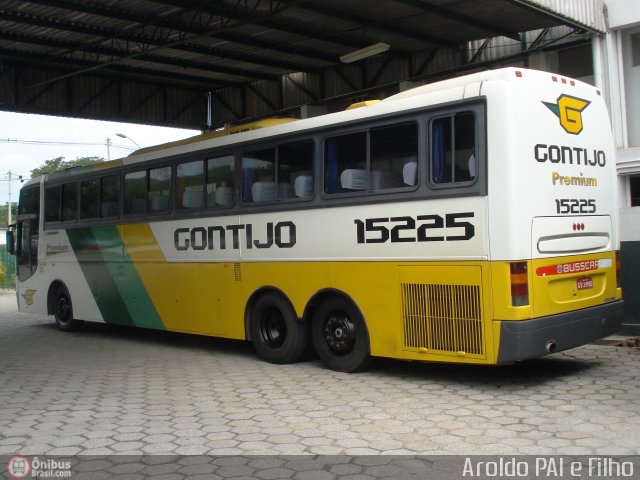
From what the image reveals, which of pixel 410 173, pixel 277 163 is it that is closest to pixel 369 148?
pixel 410 173

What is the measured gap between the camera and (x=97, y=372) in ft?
29.0

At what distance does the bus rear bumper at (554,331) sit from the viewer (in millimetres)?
6422

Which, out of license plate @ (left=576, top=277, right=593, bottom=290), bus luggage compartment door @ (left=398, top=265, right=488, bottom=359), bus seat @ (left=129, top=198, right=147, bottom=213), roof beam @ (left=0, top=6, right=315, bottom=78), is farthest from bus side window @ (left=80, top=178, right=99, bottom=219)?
license plate @ (left=576, top=277, right=593, bottom=290)

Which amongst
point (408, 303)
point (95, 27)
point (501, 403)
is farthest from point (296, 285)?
point (95, 27)

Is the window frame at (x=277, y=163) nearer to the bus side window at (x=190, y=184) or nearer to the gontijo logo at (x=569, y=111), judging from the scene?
the bus side window at (x=190, y=184)

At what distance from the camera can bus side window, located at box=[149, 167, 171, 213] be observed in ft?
34.5

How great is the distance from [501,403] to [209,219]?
5011 mm

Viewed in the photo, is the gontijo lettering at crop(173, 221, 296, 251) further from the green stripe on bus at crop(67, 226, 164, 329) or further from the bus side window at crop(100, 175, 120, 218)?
the bus side window at crop(100, 175, 120, 218)

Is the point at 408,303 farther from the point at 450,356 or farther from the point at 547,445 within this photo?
the point at 547,445

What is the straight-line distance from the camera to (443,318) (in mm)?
6910

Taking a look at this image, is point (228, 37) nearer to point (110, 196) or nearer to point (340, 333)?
point (110, 196)

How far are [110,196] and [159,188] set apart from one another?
1591 millimetres

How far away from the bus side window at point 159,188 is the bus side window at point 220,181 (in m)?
1.01

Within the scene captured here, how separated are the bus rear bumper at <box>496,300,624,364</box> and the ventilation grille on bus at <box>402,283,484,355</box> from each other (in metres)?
0.29
